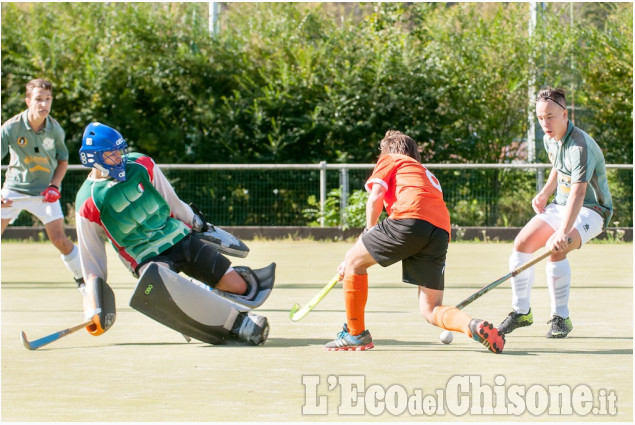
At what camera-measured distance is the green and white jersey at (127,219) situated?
6.40m

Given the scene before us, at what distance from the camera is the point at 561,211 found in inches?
273

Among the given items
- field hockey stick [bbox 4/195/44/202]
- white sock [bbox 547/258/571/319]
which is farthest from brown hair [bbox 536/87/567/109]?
field hockey stick [bbox 4/195/44/202]

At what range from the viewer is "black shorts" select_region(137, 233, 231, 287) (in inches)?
259

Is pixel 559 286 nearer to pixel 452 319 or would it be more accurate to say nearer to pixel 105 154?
pixel 452 319

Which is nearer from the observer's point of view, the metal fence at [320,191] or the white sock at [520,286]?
the white sock at [520,286]

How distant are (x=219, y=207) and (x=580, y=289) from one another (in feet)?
Answer: 26.2

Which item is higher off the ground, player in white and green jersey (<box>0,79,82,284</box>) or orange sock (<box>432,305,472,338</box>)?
player in white and green jersey (<box>0,79,82,284</box>)

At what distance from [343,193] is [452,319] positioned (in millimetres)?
10442

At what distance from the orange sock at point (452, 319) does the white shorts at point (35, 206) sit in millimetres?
4222

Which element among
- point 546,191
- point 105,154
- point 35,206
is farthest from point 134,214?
point 35,206

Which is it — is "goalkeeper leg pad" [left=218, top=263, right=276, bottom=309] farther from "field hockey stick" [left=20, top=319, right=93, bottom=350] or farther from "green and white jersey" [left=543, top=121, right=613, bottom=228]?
"green and white jersey" [left=543, top=121, right=613, bottom=228]

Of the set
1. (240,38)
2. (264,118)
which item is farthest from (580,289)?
(240,38)

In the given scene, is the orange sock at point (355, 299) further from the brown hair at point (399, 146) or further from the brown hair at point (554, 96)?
the brown hair at point (554, 96)

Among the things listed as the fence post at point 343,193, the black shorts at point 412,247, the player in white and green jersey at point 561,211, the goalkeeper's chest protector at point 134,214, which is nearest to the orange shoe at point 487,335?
the black shorts at point 412,247
